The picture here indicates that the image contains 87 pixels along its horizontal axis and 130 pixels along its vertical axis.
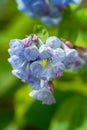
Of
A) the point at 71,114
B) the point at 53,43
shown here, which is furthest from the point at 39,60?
the point at 71,114

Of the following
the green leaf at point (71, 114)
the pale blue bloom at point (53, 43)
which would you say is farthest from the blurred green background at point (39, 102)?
the pale blue bloom at point (53, 43)

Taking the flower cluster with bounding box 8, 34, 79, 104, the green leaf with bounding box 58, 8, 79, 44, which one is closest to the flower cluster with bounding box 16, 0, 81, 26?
the green leaf with bounding box 58, 8, 79, 44

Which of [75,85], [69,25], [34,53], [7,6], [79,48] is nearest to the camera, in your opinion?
[34,53]

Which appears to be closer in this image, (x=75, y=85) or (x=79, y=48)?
(x=79, y=48)

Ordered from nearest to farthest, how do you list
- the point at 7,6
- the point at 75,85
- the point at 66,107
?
1. the point at 66,107
2. the point at 75,85
3. the point at 7,6

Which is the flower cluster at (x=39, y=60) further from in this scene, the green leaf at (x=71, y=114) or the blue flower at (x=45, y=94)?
the green leaf at (x=71, y=114)

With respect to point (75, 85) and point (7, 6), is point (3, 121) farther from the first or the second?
point (7, 6)

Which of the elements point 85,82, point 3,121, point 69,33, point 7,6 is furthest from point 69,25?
point 7,6
